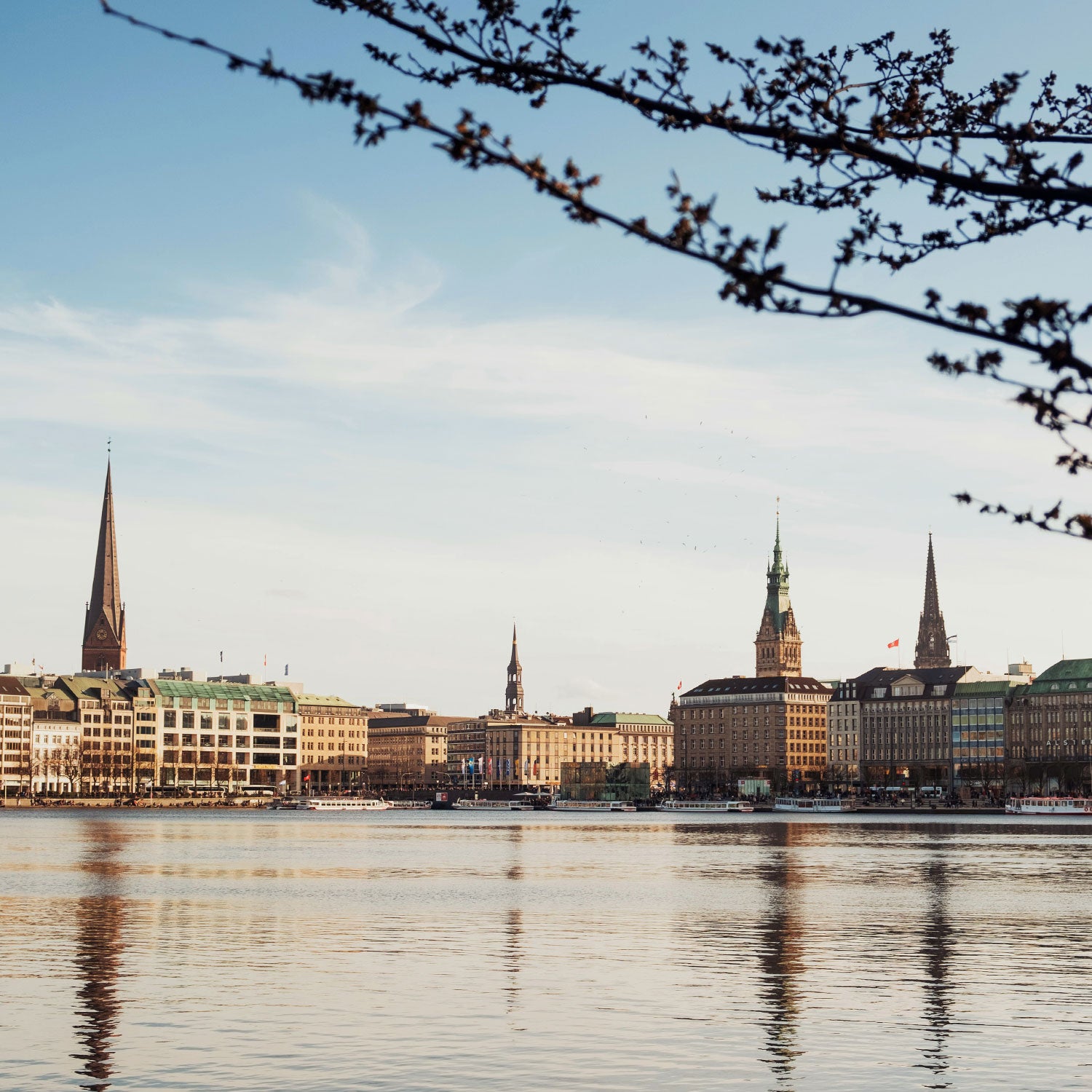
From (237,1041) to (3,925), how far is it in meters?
23.0

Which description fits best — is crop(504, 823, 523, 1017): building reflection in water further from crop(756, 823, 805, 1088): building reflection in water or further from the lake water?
crop(756, 823, 805, 1088): building reflection in water

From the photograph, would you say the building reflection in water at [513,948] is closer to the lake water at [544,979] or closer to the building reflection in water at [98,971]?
the lake water at [544,979]

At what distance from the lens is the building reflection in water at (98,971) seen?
26.5m

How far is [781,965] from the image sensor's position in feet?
129

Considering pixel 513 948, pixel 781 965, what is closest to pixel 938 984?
pixel 781 965

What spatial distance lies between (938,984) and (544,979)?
26.1ft

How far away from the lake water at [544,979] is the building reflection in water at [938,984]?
103 mm

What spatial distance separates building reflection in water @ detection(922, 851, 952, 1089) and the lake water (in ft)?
0.34

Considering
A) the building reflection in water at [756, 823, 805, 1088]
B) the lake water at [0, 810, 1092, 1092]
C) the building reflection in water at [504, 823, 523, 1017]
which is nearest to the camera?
the lake water at [0, 810, 1092, 1092]

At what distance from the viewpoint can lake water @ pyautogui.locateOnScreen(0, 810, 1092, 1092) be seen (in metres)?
26.4

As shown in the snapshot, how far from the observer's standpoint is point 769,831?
149 metres

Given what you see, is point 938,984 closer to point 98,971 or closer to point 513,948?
point 513,948

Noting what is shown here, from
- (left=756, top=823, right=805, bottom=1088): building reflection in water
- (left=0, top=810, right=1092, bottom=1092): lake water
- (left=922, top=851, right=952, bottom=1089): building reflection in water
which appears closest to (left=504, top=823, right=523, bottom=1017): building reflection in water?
(left=0, top=810, right=1092, bottom=1092): lake water

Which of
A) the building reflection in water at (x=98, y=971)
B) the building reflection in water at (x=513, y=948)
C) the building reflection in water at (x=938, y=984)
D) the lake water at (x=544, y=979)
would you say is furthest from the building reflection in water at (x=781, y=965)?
the building reflection in water at (x=98, y=971)
